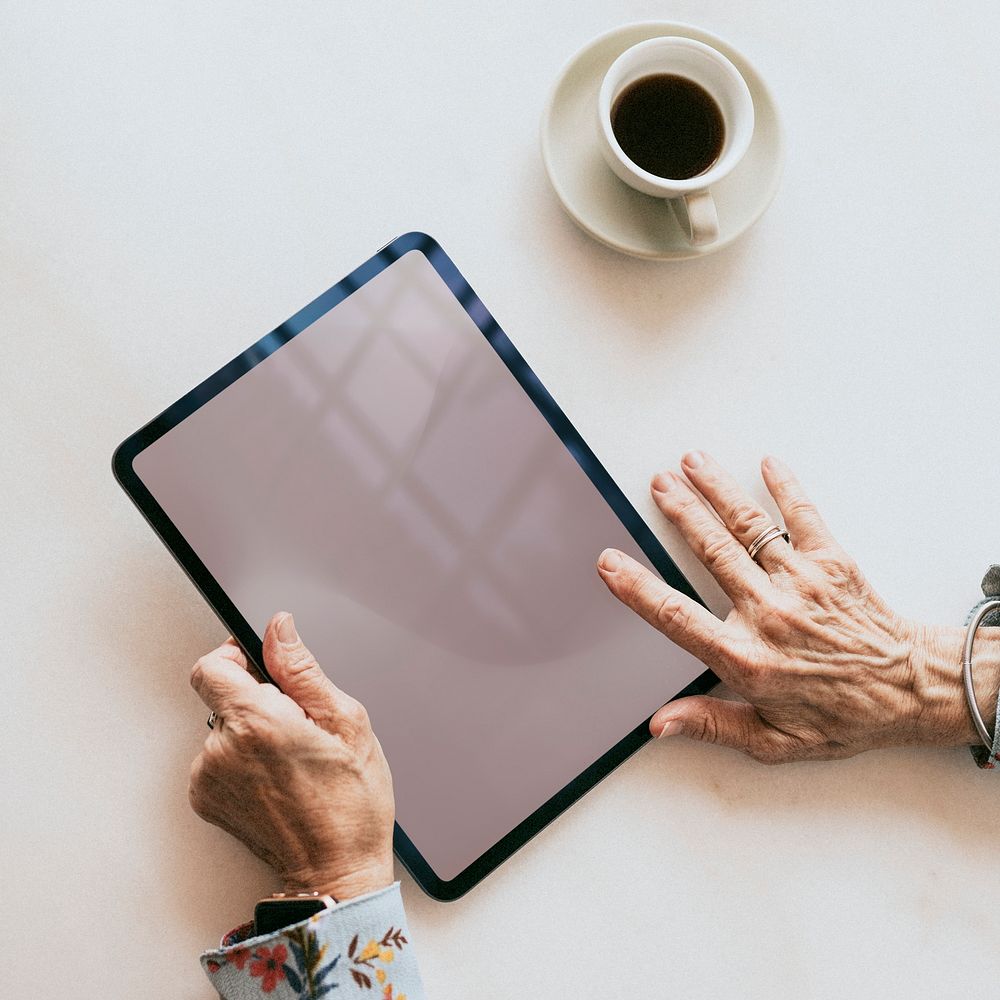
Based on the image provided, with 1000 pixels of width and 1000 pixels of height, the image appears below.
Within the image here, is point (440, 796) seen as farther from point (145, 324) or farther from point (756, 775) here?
point (145, 324)

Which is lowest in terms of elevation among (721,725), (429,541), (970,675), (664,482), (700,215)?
(970,675)

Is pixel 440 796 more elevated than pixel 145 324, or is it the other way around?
pixel 145 324

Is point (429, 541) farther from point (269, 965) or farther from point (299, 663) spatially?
point (269, 965)

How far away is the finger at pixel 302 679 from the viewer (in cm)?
83

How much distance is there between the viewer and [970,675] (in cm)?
91

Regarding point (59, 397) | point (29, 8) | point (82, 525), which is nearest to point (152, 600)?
point (82, 525)

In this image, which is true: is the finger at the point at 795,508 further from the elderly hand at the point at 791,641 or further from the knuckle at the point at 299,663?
the knuckle at the point at 299,663

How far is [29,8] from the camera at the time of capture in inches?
36.8

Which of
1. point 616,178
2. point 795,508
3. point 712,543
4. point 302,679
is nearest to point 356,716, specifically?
point 302,679

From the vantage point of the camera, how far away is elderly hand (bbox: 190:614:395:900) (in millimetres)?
826

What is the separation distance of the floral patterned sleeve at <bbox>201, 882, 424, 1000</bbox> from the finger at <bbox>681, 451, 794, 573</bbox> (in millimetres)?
483

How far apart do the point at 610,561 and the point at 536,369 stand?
0.22 metres

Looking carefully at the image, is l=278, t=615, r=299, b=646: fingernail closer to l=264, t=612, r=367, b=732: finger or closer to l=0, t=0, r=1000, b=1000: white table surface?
l=264, t=612, r=367, b=732: finger

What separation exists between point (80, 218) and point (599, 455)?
0.59 m
